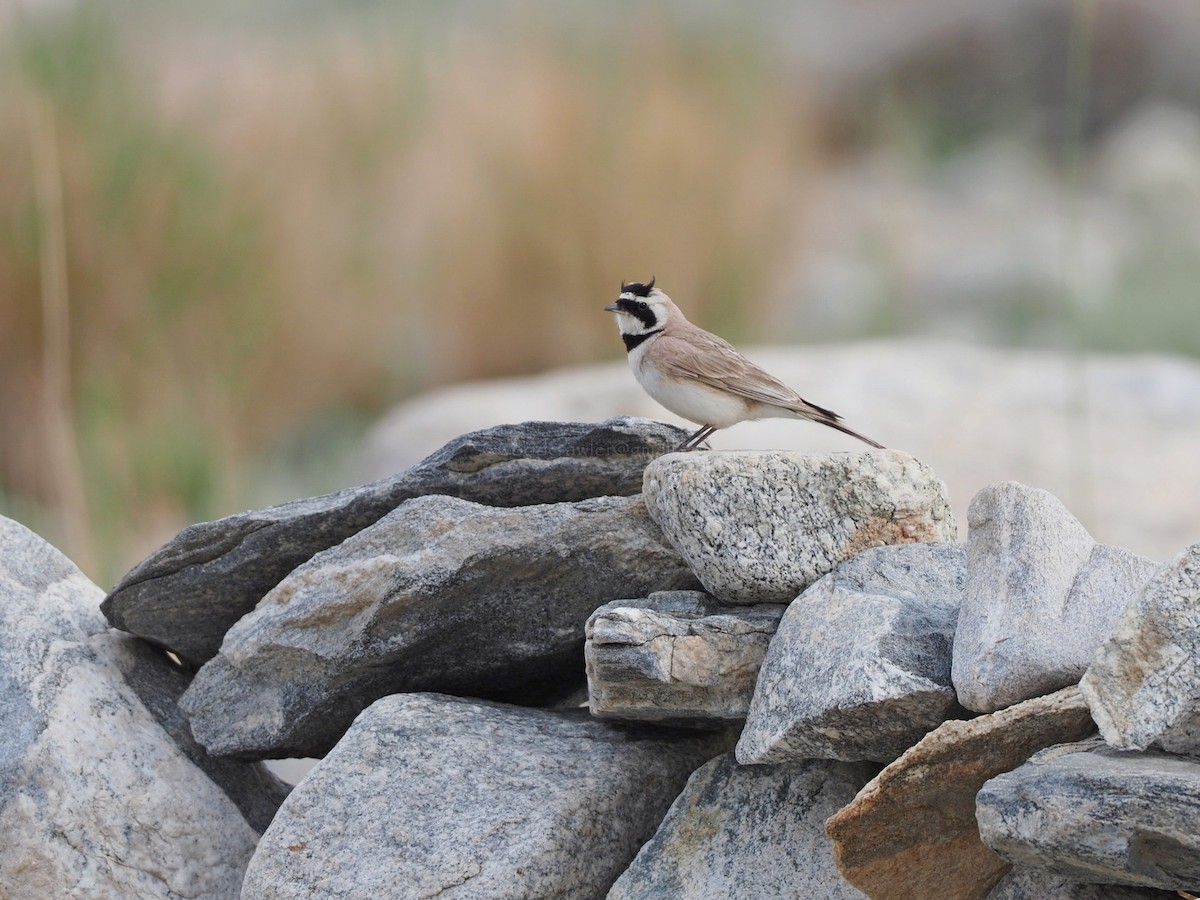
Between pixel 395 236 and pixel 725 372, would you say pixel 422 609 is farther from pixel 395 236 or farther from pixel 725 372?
pixel 395 236

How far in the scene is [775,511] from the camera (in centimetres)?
340

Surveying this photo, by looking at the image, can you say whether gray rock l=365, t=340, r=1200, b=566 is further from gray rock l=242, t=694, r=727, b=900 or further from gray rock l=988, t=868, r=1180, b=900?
gray rock l=988, t=868, r=1180, b=900

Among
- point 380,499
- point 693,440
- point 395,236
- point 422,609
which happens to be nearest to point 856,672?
point 422,609

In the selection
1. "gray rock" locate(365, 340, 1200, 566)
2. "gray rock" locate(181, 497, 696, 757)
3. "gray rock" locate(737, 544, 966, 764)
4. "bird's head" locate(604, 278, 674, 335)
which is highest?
"bird's head" locate(604, 278, 674, 335)

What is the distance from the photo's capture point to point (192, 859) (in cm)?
374

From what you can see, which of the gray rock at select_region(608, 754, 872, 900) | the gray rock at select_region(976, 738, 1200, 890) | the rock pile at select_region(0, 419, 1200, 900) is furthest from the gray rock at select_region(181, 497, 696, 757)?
the gray rock at select_region(976, 738, 1200, 890)

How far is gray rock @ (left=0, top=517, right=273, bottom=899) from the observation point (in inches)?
139

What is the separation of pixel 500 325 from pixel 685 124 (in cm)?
196

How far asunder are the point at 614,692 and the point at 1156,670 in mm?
1138

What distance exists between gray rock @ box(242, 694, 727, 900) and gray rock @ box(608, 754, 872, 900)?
0.46 feet

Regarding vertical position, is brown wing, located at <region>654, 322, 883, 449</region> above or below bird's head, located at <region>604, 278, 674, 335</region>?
below

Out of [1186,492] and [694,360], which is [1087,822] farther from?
[1186,492]

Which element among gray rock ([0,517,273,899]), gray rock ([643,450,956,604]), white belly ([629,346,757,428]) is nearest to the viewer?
gray rock ([643,450,956,604])

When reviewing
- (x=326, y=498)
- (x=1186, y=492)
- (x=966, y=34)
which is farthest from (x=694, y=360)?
(x=966, y=34)
